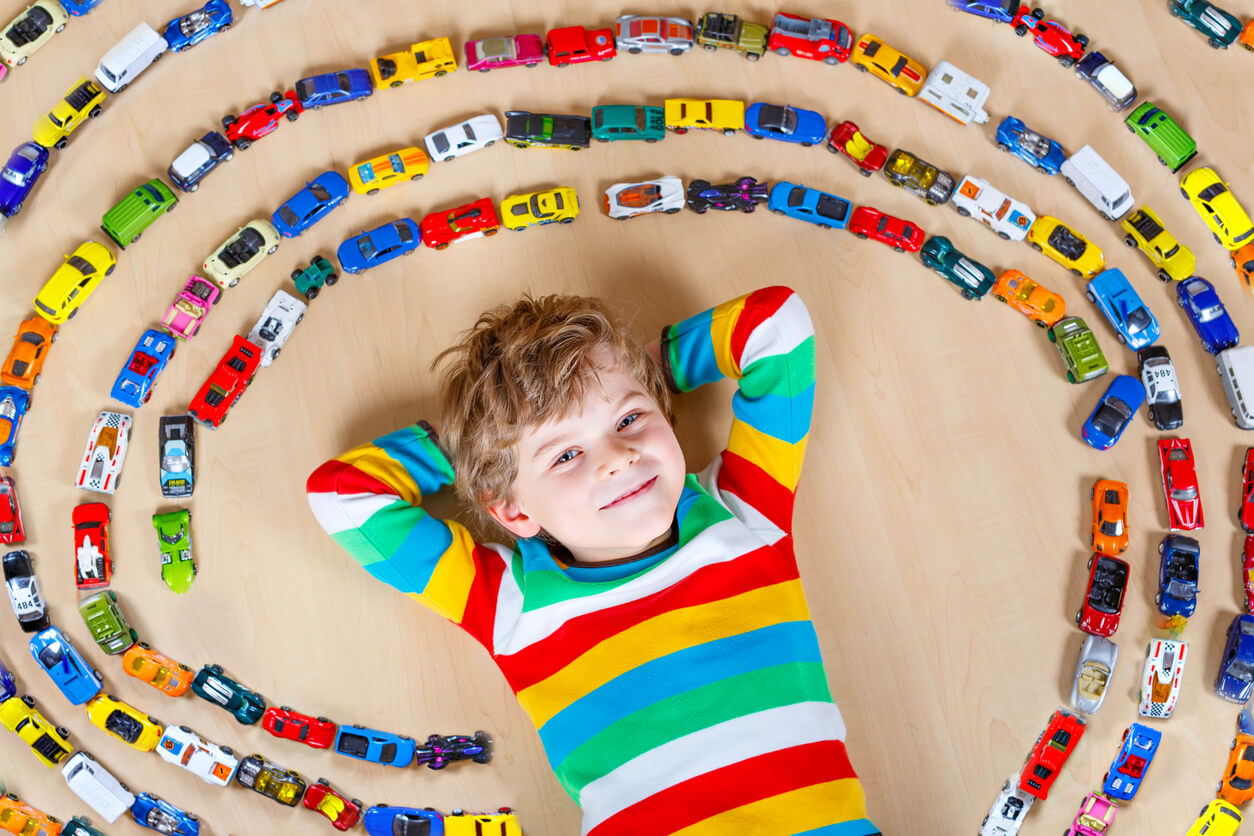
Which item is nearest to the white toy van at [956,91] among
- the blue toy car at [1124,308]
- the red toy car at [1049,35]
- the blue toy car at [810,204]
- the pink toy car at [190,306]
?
the red toy car at [1049,35]

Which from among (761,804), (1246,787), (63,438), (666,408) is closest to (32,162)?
(63,438)

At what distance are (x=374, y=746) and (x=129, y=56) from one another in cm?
117

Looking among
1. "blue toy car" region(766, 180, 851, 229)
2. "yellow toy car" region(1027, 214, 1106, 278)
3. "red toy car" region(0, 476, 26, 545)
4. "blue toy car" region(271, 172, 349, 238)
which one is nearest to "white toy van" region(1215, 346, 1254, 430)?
"yellow toy car" region(1027, 214, 1106, 278)

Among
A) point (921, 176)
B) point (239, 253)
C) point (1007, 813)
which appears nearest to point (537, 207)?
point (239, 253)

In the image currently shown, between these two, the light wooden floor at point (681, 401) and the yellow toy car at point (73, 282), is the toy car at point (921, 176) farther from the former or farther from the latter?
the yellow toy car at point (73, 282)

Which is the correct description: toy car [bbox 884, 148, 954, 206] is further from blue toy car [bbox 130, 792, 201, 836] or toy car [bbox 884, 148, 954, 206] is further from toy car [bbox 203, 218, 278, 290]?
blue toy car [bbox 130, 792, 201, 836]

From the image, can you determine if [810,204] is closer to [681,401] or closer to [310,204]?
[681,401]

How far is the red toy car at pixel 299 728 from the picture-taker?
148cm

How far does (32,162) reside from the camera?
157cm

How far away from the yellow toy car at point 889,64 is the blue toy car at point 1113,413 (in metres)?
0.59

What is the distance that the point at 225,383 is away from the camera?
152 centimetres

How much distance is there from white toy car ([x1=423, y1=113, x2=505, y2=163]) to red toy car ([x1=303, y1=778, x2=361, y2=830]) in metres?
1.01

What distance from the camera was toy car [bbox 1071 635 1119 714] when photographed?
1489mm

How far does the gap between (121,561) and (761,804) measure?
104 centimetres
